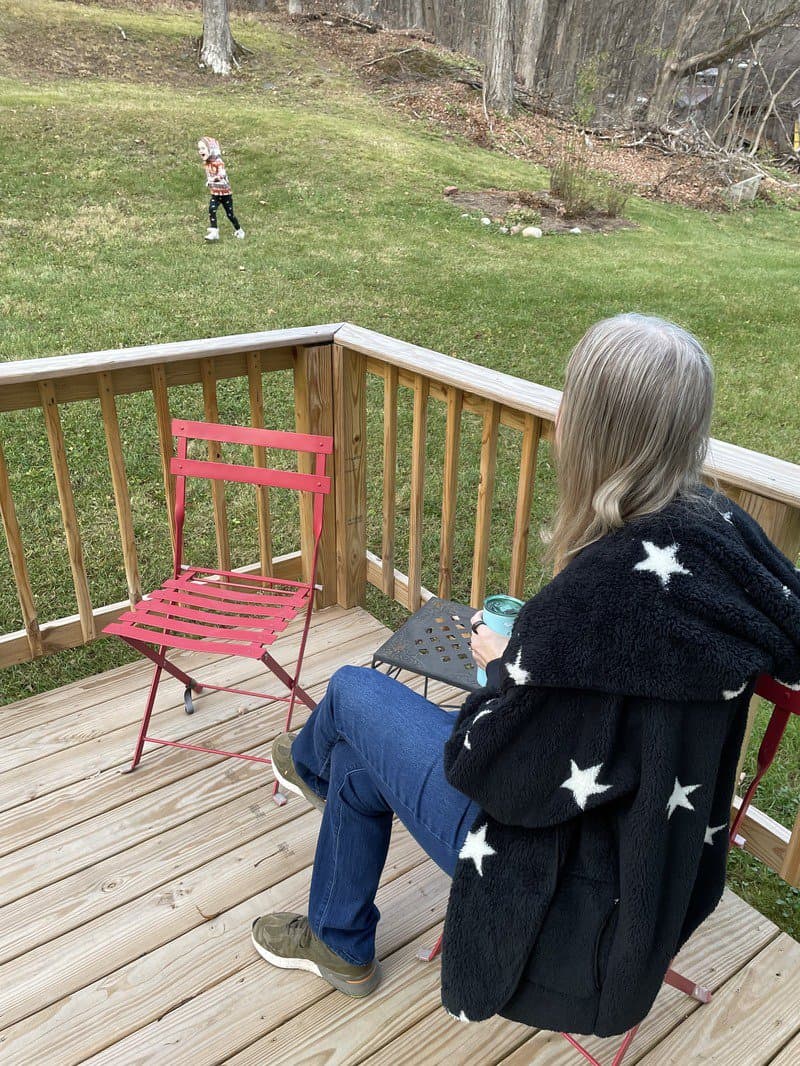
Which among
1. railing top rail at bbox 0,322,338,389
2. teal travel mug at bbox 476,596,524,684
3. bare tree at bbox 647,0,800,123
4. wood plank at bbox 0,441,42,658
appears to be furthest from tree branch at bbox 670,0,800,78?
teal travel mug at bbox 476,596,524,684

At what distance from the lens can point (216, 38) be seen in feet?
48.8

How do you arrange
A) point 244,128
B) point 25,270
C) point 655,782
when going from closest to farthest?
point 655,782 < point 25,270 < point 244,128

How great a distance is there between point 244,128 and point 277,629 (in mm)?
11771

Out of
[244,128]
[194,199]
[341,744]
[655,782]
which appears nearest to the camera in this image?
[655,782]

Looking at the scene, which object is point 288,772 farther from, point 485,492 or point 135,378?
point 135,378

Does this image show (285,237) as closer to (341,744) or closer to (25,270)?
(25,270)

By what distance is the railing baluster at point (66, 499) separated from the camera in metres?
2.42

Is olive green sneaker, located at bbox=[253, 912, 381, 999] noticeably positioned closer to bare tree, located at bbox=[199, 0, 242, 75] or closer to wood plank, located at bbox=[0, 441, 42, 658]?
wood plank, located at bbox=[0, 441, 42, 658]

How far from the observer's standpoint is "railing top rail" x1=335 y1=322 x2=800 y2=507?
1.58 meters

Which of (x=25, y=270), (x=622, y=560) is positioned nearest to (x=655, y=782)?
(x=622, y=560)

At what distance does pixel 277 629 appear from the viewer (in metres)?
2.24

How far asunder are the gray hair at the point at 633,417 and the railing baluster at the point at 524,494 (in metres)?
1.00

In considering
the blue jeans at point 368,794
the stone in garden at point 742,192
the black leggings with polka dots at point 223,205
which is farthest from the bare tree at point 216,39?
the blue jeans at point 368,794

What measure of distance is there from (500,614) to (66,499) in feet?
5.66
